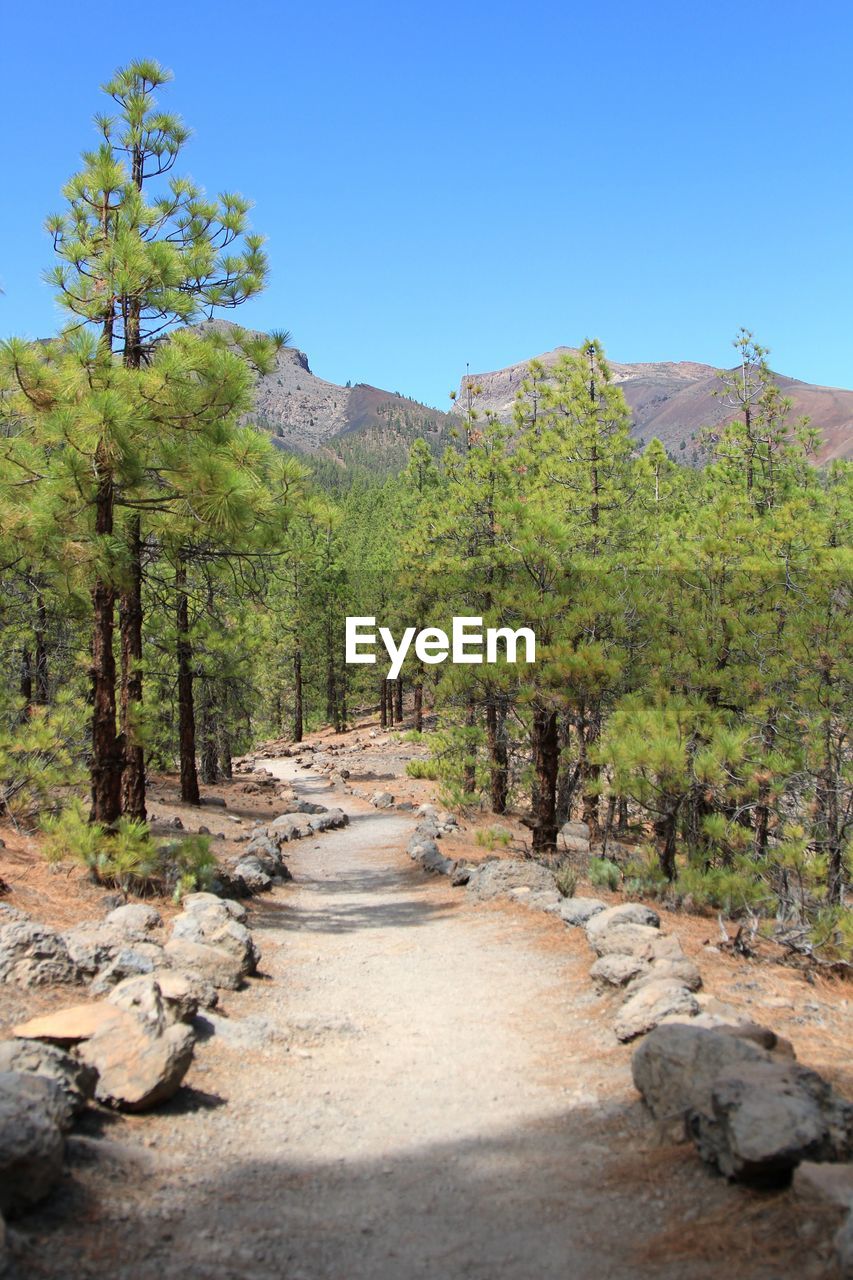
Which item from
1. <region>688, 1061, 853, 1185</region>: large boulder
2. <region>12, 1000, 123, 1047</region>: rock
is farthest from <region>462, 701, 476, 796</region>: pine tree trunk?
<region>688, 1061, 853, 1185</region>: large boulder

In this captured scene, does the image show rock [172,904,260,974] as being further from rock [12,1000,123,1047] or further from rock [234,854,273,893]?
rock [234,854,273,893]

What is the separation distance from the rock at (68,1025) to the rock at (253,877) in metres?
6.70

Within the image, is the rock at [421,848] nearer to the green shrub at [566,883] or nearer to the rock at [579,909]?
the green shrub at [566,883]

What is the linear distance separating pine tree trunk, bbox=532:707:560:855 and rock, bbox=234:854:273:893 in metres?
3.75

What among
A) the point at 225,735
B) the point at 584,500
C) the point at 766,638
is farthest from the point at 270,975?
the point at 225,735

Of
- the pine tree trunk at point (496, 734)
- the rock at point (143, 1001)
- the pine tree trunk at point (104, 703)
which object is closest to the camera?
the rock at point (143, 1001)

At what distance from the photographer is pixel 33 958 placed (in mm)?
5516

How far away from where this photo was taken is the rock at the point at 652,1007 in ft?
17.4

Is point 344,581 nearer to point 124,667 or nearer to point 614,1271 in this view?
point 124,667

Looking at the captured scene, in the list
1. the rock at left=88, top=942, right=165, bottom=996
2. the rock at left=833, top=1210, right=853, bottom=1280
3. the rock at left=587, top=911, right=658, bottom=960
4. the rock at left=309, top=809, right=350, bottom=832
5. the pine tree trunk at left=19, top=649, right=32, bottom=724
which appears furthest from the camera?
the rock at left=309, top=809, right=350, bottom=832

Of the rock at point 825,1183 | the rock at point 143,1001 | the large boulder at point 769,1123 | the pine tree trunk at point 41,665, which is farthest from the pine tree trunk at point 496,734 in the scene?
the rock at point 825,1183

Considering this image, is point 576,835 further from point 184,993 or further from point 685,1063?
point 685,1063

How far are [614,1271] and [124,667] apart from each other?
9.06 metres

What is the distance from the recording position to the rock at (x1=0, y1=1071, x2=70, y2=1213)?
3047mm
